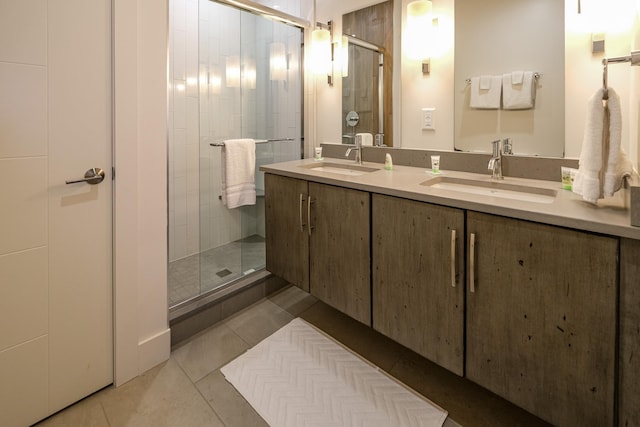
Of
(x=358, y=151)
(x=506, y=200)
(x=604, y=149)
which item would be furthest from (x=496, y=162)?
(x=358, y=151)

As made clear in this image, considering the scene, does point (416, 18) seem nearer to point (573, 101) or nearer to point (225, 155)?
→ point (573, 101)

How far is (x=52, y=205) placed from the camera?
4.29 ft

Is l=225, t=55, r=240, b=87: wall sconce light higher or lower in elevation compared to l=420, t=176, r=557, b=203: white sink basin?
higher

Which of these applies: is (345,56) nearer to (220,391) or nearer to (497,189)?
(497,189)

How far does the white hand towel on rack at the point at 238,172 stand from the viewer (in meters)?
2.21

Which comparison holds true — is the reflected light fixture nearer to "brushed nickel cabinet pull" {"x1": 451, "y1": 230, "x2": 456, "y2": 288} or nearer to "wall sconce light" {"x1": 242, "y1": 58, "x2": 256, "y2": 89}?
"wall sconce light" {"x1": 242, "y1": 58, "x2": 256, "y2": 89}

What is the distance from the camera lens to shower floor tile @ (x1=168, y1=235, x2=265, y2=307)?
1981 mm

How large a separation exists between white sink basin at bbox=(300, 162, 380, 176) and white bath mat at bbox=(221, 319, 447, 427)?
100 cm

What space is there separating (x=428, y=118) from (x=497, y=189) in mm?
629

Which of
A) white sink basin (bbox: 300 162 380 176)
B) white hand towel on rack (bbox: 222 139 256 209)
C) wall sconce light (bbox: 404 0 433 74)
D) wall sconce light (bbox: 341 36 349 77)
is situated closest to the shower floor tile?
white hand towel on rack (bbox: 222 139 256 209)

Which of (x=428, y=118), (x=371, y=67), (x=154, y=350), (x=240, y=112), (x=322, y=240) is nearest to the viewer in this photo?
(x=154, y=350)

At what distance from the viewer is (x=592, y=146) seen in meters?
1.05

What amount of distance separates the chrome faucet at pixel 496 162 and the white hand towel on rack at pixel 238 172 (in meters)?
1.43

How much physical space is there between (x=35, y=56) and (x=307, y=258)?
1.42 m
